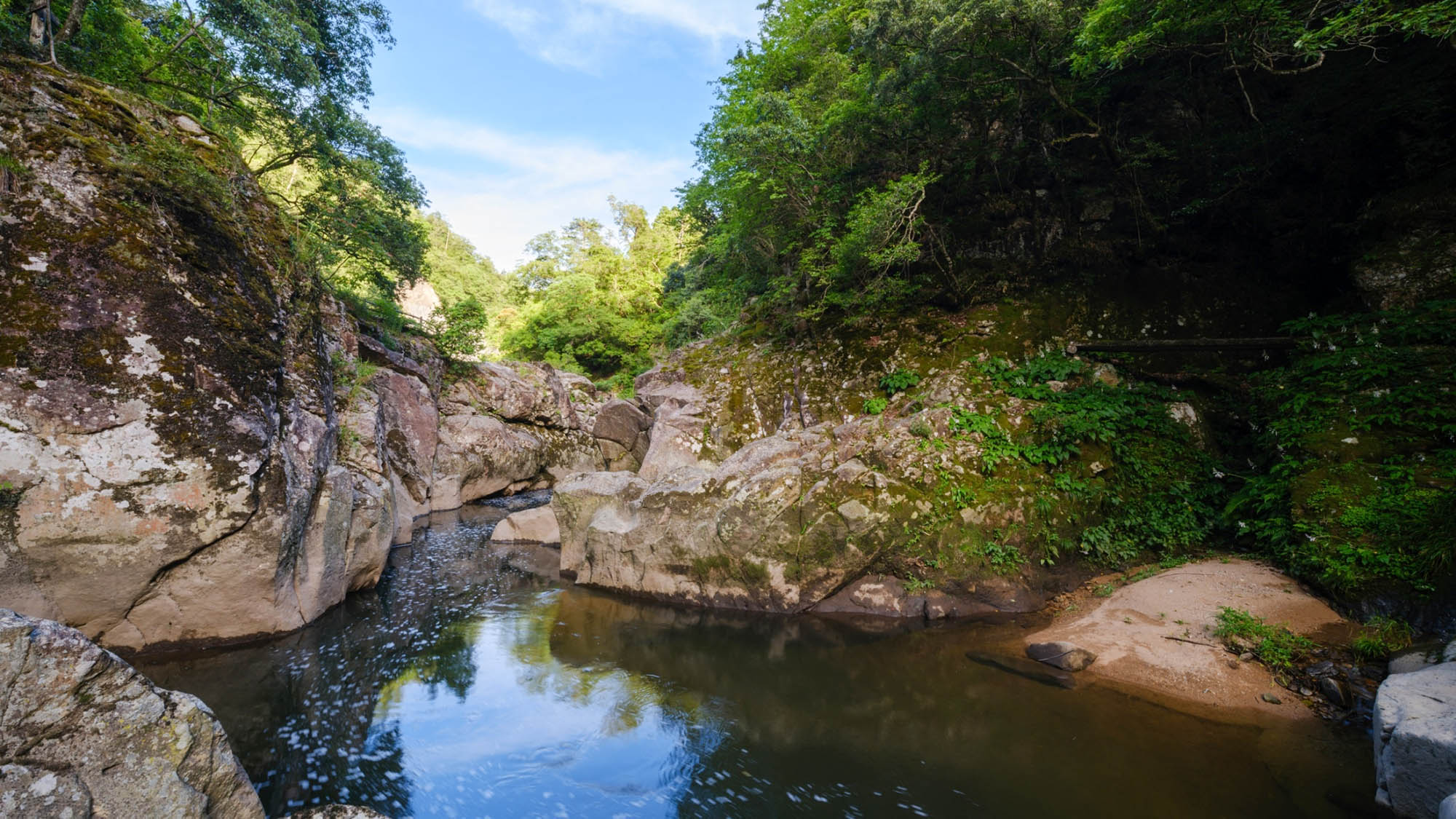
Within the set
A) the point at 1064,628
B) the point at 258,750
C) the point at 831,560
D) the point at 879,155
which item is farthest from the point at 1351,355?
the point at 258,750

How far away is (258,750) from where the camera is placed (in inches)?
186

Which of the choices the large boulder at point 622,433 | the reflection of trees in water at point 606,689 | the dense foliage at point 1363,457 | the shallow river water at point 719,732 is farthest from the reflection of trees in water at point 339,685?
the large boulder at point 622,433

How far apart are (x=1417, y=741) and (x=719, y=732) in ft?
16.8

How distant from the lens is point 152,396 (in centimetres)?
575

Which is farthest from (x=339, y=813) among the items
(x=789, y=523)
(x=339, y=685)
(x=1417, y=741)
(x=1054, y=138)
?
(x=1054, y=138)

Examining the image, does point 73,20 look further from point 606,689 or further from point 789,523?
point 789,523

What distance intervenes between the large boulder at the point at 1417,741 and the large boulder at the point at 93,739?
23.1ft

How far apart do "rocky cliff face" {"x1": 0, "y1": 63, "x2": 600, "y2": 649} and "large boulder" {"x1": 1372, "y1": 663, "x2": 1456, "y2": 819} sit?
10.3 metres

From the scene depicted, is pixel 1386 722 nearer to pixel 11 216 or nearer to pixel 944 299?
pixel 944 299

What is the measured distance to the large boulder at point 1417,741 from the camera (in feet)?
10.9

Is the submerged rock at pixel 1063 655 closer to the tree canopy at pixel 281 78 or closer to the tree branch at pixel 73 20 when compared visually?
the tree canopy at pixel 281 78

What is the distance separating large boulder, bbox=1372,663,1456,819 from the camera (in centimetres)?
331

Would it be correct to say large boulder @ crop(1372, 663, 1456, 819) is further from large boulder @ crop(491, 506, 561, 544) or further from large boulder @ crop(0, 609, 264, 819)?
large boulder @ crop(491, 506, 561, 544)

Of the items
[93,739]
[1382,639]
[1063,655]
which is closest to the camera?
[93,739]
